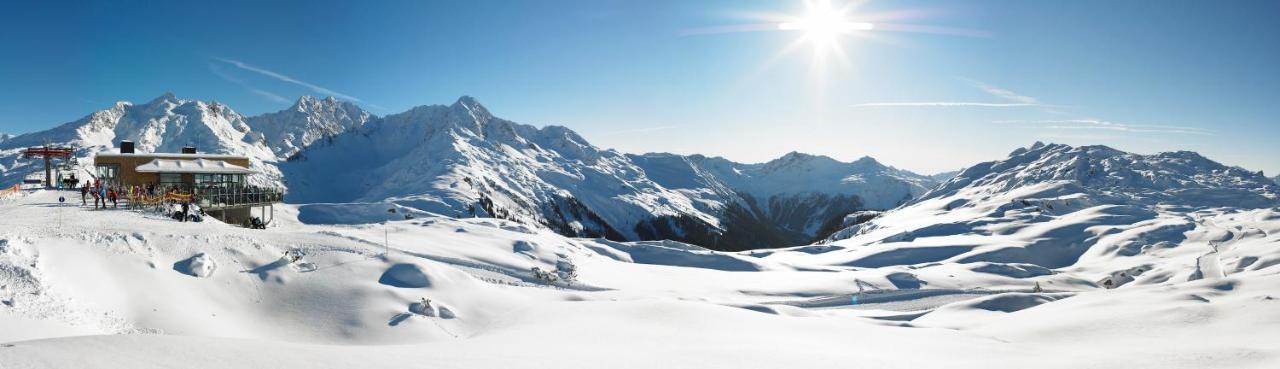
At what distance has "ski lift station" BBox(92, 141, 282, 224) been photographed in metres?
34.7

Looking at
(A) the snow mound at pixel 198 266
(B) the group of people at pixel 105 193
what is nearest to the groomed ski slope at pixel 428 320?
(A) the snow mound at pixel 198 266

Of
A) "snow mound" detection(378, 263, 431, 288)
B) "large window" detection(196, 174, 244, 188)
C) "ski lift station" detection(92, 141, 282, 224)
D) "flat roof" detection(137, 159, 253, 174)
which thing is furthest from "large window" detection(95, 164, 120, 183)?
"snow mound" detection(378, 263, 431, 288)

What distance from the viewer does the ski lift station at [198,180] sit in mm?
34719

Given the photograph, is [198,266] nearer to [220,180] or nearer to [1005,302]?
[1005,302]

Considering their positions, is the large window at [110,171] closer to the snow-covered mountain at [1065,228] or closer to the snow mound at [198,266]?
the snow mound at [198,266]

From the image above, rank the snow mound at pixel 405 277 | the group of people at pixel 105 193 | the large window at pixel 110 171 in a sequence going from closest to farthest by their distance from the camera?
the snow mound at pixel 405 277 → the group of people at pixel 105 193 → the large window at pixel 110 171

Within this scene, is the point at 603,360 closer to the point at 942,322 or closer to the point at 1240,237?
the point at 942,322

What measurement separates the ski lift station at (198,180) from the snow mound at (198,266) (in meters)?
18.8

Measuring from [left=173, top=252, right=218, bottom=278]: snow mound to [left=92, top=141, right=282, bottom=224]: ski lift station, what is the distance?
1875 centimetres

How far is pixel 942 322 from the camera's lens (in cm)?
2338

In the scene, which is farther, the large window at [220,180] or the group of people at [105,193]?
the large window at [220,180]

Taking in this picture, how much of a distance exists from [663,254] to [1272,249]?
54.7 metres

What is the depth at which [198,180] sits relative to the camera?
137 ft

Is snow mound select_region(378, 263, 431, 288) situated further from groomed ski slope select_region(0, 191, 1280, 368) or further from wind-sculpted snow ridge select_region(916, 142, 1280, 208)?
wind-sculpted snow ridge select_region(916, 142, 1280, 208)
